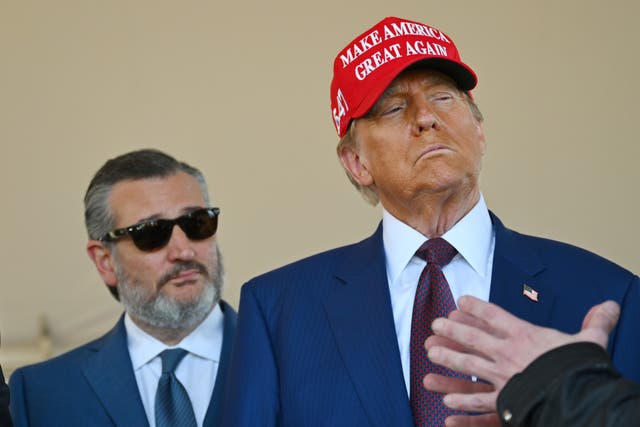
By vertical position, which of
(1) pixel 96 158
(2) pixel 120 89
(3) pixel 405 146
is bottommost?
(3) pixel 405 146

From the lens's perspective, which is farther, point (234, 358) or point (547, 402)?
point (234, 358)

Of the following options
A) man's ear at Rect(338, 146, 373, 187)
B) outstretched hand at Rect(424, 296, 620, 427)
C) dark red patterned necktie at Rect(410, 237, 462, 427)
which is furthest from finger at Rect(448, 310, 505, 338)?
man's ear at Rect(338, 146, 373, 187)

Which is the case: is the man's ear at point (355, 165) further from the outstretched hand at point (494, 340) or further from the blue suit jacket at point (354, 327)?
the outstretched hand at point (494, 340)

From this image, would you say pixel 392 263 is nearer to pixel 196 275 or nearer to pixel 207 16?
pixel 196 275

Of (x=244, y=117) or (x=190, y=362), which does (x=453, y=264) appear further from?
(x=244, y=117)

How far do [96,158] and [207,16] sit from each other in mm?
903

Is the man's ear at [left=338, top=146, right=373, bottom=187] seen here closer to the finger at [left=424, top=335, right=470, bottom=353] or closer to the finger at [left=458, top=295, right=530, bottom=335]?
the finger at [left=424, top=335, right=470, bottom=353]

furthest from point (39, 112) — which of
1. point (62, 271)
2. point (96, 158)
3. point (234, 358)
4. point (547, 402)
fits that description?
point (547, 402)

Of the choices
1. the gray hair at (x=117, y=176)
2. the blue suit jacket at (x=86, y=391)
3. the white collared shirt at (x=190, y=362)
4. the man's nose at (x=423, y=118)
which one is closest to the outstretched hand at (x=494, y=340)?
the man's nose at (x=423, y=118)

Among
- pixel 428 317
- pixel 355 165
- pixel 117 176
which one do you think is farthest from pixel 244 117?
pixel 428 317

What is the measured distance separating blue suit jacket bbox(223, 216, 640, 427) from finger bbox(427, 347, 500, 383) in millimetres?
466

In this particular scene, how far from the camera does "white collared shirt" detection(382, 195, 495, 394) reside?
240 cm

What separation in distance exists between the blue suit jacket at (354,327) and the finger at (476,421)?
0.91 ft

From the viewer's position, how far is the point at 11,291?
5.35 metres
